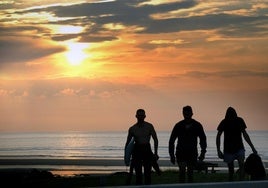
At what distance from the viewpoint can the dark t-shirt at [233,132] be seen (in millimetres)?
13973

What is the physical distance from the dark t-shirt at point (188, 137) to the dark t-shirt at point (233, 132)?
848 mm

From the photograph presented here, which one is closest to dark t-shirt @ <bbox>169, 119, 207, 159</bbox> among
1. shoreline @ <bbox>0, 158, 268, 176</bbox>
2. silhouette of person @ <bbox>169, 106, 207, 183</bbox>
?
silhouette of person @ <bbox>169, 106, 207, 183</bbox>

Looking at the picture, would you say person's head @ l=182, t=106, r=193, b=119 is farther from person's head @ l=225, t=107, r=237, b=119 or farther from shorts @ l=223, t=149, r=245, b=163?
shorts @ l=223, t=149, r=245, b=163

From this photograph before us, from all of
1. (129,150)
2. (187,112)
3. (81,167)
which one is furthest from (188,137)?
(81,167)

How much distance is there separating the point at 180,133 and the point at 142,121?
0.90 metres

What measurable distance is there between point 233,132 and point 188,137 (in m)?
1.21

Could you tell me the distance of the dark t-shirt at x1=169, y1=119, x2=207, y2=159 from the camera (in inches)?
522

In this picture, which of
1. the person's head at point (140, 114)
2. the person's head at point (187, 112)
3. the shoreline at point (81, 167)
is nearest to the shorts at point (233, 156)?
the person's head at point (187, 112)

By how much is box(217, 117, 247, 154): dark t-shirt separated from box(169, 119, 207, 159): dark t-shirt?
0.85 m

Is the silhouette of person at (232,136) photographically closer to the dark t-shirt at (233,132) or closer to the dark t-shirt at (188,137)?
the dark t-shirt at (233,132)

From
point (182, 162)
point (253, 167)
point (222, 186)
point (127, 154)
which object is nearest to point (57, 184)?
point (127, 154)

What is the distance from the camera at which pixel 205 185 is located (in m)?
8.42

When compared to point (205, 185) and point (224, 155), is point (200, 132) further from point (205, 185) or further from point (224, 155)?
point (205, 185)

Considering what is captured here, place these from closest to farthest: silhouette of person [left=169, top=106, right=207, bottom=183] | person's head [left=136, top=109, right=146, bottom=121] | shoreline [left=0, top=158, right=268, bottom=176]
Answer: silhouette of person [left=169, top=106, right=207, bottom=183]
person's head [left=136, top=109, right=146, bottom=121]
shoreline [left=0, top=158, right=268, bottom=176]
